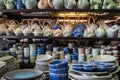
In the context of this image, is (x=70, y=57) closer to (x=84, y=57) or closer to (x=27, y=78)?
(x=84, y=57)

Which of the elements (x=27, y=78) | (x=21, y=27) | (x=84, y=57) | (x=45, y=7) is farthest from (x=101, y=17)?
(x=27, y=78)

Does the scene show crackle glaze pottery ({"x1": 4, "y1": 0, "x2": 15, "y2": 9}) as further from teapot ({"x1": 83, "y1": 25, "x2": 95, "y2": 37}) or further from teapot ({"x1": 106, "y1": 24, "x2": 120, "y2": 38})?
teapot ({"x1": 106, "y1": 24, "x2": 120, "y2": 38})

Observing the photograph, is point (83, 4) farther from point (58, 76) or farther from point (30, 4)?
point (58, 76)

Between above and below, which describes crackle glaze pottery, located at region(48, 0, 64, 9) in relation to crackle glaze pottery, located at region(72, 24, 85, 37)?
above

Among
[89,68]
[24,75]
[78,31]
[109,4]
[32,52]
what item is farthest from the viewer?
[32,52]

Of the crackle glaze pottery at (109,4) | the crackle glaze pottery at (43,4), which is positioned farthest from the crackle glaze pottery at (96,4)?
the crackle glaze pottery at (43,4)

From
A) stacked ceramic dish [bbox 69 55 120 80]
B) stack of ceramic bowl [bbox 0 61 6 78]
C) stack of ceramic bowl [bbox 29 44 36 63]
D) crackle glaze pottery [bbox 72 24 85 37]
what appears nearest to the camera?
stacked ceramic dish [bbox 69 55 120 80]

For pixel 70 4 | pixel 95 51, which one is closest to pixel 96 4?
pixel 70 4

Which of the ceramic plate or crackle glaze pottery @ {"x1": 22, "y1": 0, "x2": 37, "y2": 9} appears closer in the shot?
the ceramic plate

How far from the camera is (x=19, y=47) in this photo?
185 cm

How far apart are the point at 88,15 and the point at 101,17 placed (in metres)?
0.25

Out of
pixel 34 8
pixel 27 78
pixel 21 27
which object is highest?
pixel 34 8

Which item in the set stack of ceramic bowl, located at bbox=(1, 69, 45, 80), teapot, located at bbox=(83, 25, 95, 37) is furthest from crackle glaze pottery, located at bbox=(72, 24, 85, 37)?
stack of ceramic bowl, located at bbox=(1, 69, 45, 80)

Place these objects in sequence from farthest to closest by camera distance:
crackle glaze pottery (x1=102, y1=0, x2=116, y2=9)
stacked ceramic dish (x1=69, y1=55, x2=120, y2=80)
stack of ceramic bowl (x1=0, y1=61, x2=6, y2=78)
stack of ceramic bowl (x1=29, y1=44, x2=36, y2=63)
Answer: stack of ceramic bowl (x1=29, y1=44, x2=36, y2=63)
crackle glaze pottery (x1=102, y1=0, x2=116, y2=9)
stack of ceramic bowl (x1=0, y1=61, x2=6, y2=78)
stacked ceramic dish (x1=69, y1=55, x2=120, y2=80)
